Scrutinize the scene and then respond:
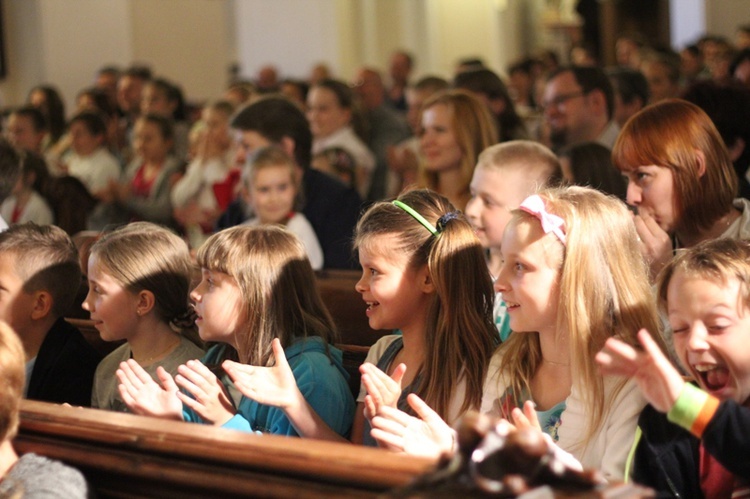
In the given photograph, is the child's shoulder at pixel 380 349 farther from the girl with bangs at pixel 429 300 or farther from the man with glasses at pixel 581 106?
the man with glasses at pixel 581 106

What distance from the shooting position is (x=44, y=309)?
11.9 ft

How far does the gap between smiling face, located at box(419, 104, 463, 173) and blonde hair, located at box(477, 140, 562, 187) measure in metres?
0.96

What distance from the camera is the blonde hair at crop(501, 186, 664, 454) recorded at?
8.15 feet

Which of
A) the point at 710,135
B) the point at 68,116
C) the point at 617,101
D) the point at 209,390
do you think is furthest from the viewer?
the point at 68,116

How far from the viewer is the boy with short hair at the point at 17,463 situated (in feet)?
6.65

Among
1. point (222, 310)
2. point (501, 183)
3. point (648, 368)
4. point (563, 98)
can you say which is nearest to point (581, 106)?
point (563, 98)

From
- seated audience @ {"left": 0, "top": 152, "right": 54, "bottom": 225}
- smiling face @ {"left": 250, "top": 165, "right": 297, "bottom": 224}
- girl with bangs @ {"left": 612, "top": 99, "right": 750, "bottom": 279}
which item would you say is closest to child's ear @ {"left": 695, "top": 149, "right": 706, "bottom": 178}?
girl with bangs @ {"left": 612, "top": 99, "right": 750, "bottom": 279}

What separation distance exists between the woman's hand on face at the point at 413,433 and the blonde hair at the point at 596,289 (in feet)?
1.14

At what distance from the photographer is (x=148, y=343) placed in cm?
352

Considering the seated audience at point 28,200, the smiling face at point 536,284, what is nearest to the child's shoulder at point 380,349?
the smiling face at point 536,284

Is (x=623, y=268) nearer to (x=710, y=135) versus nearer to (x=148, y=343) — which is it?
(x=710, y=135)

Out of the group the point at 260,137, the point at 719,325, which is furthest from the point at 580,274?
the point at 260,137

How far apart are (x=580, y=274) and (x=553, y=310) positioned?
0.12 metres

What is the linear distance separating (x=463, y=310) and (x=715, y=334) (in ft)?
2.74
